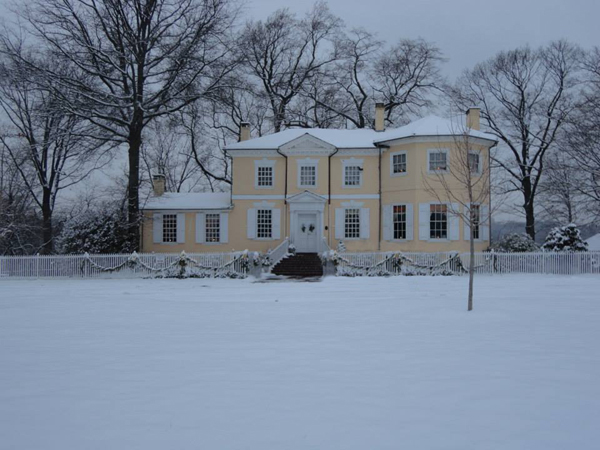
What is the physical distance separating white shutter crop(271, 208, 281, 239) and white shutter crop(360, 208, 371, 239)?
174 inches

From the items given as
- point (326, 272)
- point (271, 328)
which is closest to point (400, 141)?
point (326, 272)

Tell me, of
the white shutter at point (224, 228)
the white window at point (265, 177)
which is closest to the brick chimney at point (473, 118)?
the white window at point (265, 177)

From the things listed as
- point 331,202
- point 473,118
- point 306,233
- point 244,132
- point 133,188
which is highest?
point 473,118

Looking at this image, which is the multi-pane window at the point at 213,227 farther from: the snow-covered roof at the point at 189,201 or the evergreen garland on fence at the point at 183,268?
the evergreen garland on fence at the point at 183,268

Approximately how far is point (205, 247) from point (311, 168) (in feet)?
23.9

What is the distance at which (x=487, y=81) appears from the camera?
33.4m

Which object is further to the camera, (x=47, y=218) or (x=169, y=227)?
(x=47, y=218)

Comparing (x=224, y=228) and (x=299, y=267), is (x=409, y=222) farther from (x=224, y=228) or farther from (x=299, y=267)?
(x=224, y=228)

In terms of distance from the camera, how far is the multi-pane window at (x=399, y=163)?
2536 cm

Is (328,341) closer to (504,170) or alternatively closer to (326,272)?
(326,272)

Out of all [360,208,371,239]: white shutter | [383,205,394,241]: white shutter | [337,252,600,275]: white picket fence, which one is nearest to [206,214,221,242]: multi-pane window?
[360,208,371,239]: white shutter

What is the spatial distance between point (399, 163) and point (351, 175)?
265 centimetres

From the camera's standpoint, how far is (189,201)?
28391 mm

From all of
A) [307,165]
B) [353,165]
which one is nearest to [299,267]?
[307,165]
